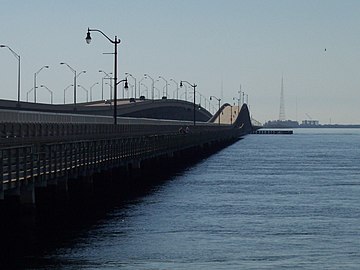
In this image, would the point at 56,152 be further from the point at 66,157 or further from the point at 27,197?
the point at 27,197

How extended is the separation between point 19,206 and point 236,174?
4428 cm

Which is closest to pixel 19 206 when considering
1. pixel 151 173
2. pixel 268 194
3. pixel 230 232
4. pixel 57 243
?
pixel 57 243

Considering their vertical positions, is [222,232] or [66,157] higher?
[66,157]

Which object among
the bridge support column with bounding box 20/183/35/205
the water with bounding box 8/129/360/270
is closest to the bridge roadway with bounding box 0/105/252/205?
the bridge support column with bounding box 20/183/35/205

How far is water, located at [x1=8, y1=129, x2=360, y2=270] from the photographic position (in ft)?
107

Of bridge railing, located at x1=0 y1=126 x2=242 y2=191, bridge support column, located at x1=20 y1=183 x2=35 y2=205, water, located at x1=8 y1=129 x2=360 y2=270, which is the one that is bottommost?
water, located at x1=8 y1=129 x2=360 y2=270

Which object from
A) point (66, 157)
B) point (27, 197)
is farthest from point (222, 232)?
point (66, 157)

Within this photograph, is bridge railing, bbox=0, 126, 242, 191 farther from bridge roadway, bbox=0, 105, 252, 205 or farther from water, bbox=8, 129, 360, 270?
water, bbox=8, 129, 360, 270

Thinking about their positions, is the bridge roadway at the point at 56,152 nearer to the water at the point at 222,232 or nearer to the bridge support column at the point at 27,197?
the bridge support column at the point at 27,197

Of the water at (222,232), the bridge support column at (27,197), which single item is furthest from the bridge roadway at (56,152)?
the water at (222,232)

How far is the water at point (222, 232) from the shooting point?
32531 mm

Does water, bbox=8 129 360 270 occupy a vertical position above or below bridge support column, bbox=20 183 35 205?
below

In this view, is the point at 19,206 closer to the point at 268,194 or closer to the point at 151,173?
the point at 268,194

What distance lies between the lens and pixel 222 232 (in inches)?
1586
